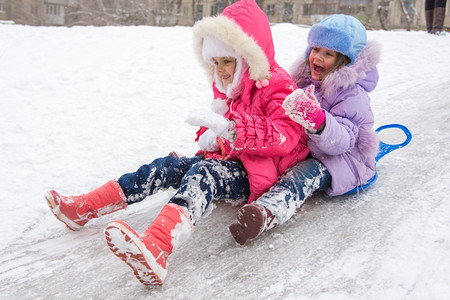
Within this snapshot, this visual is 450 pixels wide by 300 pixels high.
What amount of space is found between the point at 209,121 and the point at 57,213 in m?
0.95

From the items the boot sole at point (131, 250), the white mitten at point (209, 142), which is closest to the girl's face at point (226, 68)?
the white mitten at point (209, 142)

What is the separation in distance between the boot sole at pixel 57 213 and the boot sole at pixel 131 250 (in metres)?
0.69

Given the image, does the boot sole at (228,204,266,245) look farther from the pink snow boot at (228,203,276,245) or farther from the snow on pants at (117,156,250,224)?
the snow on pants at (117,156,250,224)

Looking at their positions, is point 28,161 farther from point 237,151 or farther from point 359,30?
point 359,30

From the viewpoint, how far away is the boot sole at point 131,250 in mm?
1579

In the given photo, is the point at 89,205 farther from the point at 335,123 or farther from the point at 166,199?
the point at 335,123

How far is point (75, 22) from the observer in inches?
578

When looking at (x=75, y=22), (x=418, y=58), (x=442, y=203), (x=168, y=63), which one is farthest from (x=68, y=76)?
(x=75, y=22)

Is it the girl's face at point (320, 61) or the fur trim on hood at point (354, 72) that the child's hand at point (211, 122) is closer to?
the fur trim on hood at point (354, 72)

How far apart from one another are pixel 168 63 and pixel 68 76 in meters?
1.46

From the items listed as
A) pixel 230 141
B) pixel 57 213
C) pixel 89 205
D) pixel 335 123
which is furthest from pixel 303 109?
pixel 57 213

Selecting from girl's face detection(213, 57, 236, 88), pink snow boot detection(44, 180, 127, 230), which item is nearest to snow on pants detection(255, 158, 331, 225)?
girl's face detection(213, 57, 236, 88)

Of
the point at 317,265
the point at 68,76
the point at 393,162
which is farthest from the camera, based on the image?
the point at 68,76

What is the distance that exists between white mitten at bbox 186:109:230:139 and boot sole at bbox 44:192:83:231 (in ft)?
2.70
